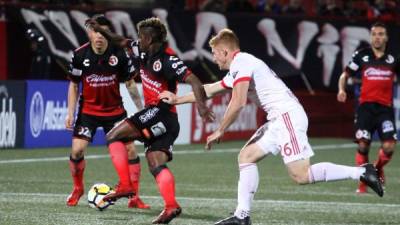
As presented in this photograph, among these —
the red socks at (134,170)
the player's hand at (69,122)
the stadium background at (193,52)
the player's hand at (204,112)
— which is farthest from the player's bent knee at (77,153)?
the stadium background at (193,52)

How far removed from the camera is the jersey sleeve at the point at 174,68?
1123cm

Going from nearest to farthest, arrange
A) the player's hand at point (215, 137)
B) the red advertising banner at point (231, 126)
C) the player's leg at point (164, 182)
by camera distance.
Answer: the player's hand at point (215, 137), the player's leg at point (164, 182), the red advertising banner at point (231, 126)

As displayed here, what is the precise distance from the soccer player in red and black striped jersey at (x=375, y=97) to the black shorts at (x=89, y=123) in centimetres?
399

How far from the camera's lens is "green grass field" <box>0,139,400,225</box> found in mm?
11617

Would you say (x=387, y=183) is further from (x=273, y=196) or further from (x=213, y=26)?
(x=213, y=26)

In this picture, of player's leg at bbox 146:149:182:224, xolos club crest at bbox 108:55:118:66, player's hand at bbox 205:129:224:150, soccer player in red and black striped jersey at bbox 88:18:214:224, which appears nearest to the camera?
player's hand at bbox 205:129:224:150

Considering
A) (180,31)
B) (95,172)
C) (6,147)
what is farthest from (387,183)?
(180,31)

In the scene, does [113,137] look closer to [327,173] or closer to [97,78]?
[97,78]

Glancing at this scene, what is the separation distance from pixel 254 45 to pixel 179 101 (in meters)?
16.9

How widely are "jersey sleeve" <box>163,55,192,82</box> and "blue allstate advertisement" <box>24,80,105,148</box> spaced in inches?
409

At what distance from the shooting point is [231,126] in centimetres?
2628

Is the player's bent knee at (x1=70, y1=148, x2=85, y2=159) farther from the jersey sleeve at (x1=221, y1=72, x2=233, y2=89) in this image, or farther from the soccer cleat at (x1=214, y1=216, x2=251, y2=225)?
the soccer cleat at (x1=214, y1=216, x2=251, y2=225)

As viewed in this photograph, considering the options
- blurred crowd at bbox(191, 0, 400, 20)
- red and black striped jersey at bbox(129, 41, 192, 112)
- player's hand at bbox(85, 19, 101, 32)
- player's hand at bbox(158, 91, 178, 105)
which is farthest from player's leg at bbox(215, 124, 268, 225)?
blurred crowd at bbox(191, 0, 400, 20)

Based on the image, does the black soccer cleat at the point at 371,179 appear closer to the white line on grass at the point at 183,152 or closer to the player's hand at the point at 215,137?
the player's hand at the point at 215,137
